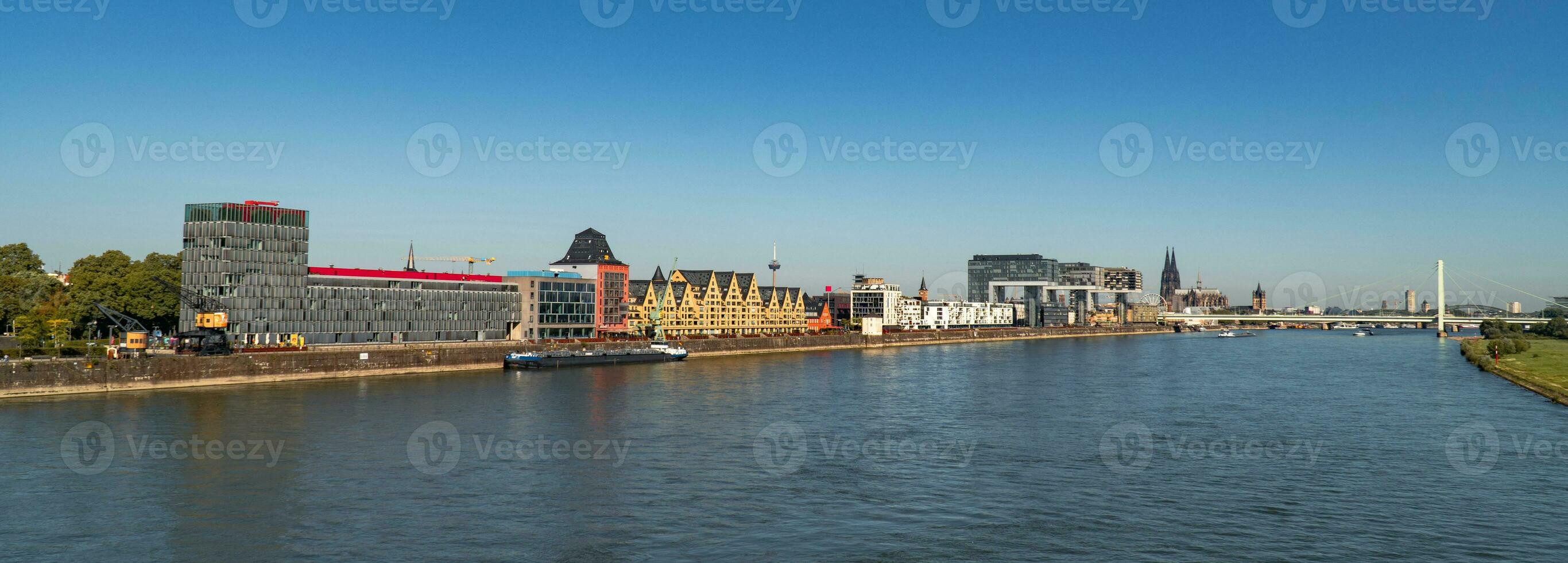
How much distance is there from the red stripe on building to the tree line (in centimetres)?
1538

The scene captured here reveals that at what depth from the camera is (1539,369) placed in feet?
310

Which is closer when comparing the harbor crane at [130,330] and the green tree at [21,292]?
the harbor crane at [130,330]

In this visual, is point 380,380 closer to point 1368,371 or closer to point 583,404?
point 583,404

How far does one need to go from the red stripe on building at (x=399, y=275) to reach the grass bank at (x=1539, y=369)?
362 ft

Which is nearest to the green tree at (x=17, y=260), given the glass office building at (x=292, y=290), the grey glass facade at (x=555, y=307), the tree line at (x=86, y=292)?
the tree line at (x=86, y=292)

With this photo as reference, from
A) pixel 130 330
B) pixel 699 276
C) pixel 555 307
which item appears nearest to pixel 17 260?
pixel 130 330

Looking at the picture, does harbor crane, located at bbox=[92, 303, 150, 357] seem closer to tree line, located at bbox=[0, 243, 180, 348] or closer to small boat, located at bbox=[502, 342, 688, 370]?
tree line, located at bbox=[0, 243, 180, 348]

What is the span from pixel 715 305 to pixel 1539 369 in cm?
11590

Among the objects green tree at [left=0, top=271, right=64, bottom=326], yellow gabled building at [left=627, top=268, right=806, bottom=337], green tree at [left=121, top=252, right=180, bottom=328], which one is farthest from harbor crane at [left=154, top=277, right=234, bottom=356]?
yellow gabled building at [left=627, top=268, right=806, bottom=337]

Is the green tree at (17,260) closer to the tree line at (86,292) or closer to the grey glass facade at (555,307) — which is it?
the tree line at (86,292)

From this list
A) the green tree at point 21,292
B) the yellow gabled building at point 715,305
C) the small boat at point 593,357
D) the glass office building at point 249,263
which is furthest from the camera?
the yellow gabled building at point 715,305

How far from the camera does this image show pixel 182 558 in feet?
91.8

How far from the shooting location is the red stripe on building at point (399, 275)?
11212cm

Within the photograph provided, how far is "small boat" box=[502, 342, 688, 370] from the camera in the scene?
360 ft
